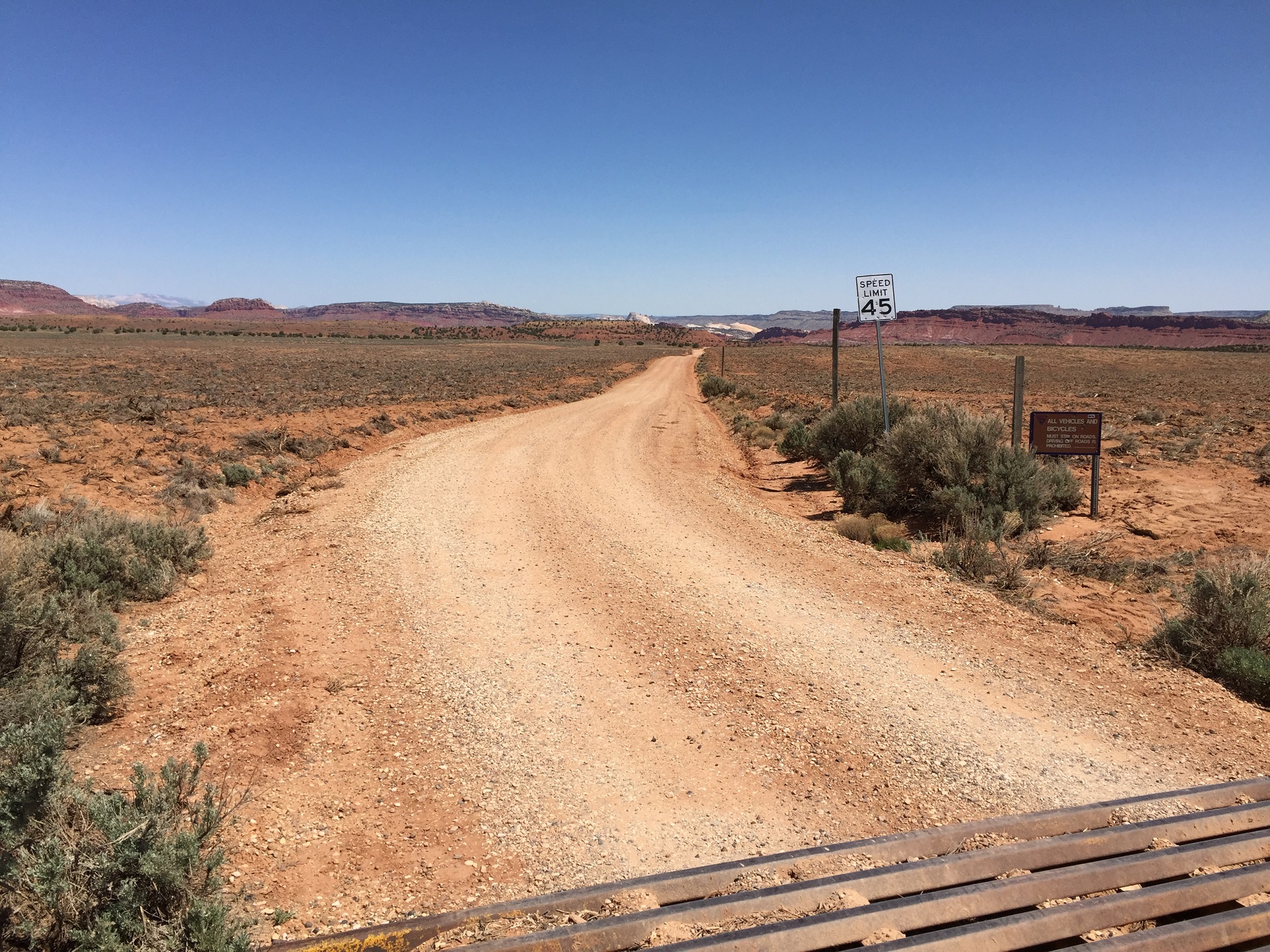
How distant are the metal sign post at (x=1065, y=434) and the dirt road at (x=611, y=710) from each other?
354 centimetres

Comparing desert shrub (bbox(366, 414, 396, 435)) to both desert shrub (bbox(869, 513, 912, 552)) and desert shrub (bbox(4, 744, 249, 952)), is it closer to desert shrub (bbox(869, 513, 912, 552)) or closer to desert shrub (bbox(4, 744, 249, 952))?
desert shrub (bbox(869, 513, 912, 552))

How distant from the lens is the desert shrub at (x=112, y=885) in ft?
8.82

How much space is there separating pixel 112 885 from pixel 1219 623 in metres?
7.35

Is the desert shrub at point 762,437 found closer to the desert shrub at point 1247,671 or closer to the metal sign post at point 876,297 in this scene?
the metal sign post at point 876,297

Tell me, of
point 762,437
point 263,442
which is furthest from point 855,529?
point 263,442

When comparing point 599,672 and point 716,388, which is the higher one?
point 716,388

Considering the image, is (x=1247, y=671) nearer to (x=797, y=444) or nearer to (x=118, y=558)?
(x=118, y=558)

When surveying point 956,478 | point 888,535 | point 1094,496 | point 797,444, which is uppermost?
point 956,478

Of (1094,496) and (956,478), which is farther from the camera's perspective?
(1094,496)

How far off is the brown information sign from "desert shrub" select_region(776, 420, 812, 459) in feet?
18.4

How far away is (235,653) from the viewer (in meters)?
5.74

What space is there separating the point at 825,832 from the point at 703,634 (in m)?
2.55

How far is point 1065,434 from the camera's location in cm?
995

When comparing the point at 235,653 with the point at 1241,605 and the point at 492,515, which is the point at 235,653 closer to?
the point at 492,515
